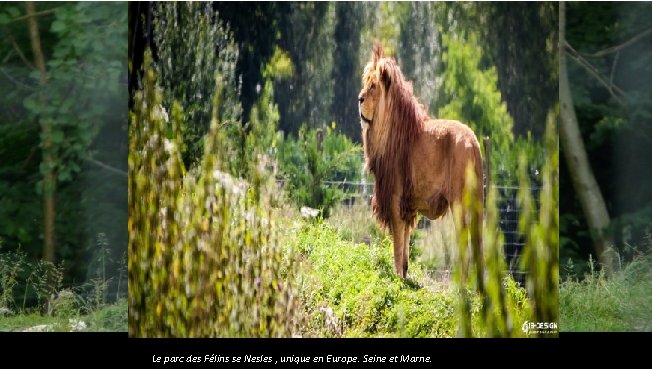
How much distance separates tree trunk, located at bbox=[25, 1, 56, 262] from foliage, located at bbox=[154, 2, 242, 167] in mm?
1111

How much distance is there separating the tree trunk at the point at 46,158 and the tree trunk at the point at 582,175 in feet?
11.4

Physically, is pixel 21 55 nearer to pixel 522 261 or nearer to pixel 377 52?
pixel 377 52

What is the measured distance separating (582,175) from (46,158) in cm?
363

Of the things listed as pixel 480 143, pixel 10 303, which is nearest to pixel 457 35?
pixel 480 143

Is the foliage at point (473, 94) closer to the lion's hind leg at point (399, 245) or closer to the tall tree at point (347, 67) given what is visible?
the tall tree at point (347, 67)

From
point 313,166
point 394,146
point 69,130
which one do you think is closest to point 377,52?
point 394,146

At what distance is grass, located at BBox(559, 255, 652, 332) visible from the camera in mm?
5723

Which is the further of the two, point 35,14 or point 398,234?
point 35,14

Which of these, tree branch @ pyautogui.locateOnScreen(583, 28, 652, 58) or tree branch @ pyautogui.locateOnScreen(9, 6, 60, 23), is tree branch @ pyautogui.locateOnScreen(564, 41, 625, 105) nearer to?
tree branch @ pyautogui.locateOnScreen(583, 28, 652, 58)

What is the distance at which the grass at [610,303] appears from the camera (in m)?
5.72

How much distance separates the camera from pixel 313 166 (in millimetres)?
5184

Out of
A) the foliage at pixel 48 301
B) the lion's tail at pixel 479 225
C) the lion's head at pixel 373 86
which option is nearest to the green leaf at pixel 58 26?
the foliage at pixel 48 301

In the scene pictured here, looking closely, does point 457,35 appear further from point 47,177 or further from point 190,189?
point 47,177

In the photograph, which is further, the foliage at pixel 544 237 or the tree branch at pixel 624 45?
the tree branch at pixel 624 45
